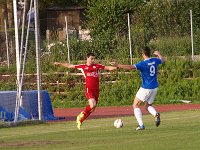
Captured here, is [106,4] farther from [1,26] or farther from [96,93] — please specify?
[96,93]

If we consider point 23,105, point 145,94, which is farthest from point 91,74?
point 23,105

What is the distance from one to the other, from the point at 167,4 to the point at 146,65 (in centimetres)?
2585

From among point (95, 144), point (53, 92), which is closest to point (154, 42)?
point (53, 92)

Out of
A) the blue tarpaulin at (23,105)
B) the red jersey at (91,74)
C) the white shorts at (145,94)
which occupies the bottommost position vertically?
the blue tarpaulin at (23,105)

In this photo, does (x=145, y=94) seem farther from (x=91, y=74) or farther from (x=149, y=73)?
(x=91, y=74)

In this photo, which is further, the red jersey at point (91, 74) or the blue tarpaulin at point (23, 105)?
the blue tarpaulin at point (23, 105)

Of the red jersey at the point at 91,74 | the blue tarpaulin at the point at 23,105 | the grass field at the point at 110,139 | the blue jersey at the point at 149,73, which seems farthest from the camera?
the blue tarpaulin at the point at 23,105

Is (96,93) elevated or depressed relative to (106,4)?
depressed

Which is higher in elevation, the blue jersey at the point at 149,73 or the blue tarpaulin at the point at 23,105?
the blue jersey at the point at 149,73

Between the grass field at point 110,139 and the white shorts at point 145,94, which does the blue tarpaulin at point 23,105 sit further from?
the white shorts at point 145,94

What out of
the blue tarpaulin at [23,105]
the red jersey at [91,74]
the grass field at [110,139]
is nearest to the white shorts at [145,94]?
the grass field at [110,139]

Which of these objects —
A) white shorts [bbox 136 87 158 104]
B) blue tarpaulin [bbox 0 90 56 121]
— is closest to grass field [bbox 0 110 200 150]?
white shorts [bbox 136 87 158 104]

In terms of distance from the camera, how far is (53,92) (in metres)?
41.1

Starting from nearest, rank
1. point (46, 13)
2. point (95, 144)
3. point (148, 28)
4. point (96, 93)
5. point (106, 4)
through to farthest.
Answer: point (95, 144)
point (96, 93)
point (148, 28)
point (106, 4)
point (46, 13)
